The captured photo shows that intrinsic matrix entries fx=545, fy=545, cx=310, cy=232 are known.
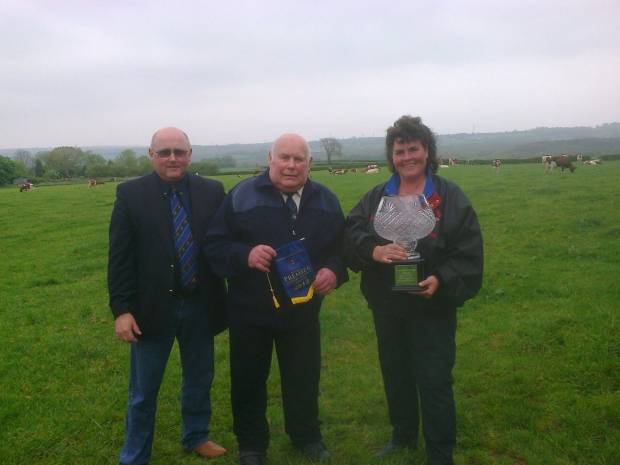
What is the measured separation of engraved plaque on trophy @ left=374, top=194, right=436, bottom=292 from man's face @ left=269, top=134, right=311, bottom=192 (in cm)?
71

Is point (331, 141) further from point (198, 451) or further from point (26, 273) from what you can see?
point (198, 451)

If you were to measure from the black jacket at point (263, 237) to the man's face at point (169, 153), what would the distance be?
45 cm

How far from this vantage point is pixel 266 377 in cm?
441

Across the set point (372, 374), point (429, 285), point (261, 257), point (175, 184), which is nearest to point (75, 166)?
point (372, 374)

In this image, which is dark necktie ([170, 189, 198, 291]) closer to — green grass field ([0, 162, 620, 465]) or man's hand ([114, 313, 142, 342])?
man's hand ([114, 313, 142, 342])

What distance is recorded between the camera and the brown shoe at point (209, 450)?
4.61 m

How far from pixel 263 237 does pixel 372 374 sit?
2.87 meters

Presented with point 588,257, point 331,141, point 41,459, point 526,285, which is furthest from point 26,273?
point 331,141

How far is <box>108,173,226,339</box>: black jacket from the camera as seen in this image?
4.07 metres

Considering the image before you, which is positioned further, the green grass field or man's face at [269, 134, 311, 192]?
the green grass field

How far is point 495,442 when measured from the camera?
4.58 m

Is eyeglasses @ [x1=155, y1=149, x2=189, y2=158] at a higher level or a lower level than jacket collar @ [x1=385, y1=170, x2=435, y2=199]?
higher

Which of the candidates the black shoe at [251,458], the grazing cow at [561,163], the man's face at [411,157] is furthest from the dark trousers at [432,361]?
the grazing cow at [561,163]

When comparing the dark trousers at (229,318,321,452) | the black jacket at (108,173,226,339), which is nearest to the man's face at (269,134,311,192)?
the black jacket at (108,173,226,339)
